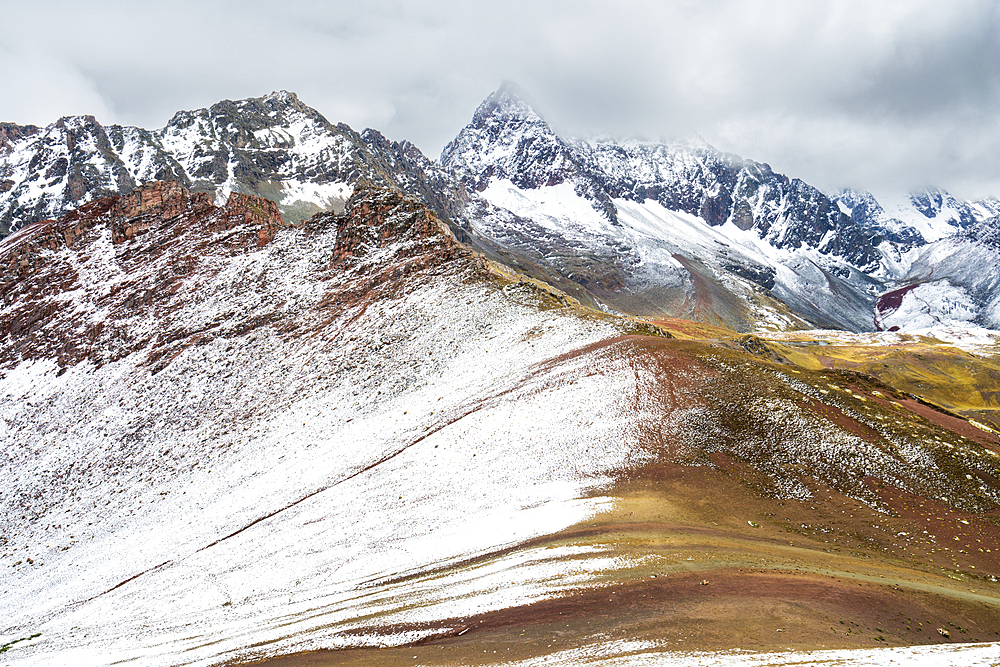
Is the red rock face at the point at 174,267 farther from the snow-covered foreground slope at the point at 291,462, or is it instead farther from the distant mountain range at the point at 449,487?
the snow-covered foreground slope at the point at 291,462

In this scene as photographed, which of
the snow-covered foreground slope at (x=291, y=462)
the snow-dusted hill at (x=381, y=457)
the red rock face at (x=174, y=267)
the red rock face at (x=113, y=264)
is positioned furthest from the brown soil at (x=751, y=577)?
the red rock face at (x=113, y=264)

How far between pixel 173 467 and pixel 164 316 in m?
34.4

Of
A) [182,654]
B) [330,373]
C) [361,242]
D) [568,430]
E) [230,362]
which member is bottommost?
[182,654]

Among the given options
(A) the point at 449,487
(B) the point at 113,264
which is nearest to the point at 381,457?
(A) the point at 449,487

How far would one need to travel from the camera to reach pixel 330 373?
6209cm

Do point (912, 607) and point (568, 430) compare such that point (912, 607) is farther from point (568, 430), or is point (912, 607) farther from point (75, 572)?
point (75, 572)

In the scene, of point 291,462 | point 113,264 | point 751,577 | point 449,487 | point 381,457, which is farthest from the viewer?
point 113,264

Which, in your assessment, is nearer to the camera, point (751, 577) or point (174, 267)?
point (751, 577)

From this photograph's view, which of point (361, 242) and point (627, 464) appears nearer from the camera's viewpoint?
point (627, 464)

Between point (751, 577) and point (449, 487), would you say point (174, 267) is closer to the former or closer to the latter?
point (449, 487)

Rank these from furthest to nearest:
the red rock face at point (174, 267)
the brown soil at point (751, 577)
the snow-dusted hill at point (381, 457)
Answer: the red rock face at point (174, 267), the snow-dusted hill at point (381, 457), the brown soil at point (751, 577)

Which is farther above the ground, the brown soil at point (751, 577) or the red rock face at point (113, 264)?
the red rock face at point (113, 264)

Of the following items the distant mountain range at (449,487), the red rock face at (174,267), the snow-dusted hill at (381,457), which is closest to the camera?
the distant mountain range at (449,487)

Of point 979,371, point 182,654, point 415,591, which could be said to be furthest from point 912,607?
point 979,371
